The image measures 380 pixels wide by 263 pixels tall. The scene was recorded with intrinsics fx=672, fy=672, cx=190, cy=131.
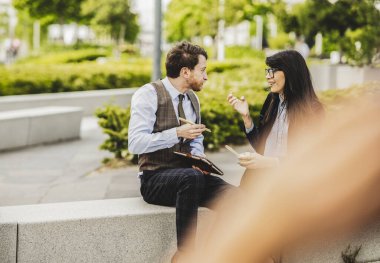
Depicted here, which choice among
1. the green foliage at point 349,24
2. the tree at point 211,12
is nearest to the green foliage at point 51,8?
the tree at point 211,12

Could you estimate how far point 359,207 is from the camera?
15.0ft

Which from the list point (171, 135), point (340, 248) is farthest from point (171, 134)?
point (340, 248)

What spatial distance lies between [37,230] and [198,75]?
4.76ft

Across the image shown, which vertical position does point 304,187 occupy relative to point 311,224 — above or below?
above

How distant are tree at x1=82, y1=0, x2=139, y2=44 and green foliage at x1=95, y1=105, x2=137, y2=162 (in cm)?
3349

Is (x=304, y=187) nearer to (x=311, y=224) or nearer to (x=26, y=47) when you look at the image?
(x=311, y=224)

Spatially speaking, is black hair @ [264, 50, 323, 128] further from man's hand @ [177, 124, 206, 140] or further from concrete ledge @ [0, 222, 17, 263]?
concrete ledge @ [0, 222, 17, 263]

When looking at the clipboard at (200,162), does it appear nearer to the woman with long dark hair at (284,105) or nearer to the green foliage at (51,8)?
the woman with long dark hair at (284,105)

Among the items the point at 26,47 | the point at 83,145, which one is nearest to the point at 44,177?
the point at 83,145

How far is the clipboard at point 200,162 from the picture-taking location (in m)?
4.26

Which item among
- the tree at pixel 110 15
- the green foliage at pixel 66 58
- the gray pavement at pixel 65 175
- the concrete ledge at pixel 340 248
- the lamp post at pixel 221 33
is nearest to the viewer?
the concrete ledge at pixel 340 248

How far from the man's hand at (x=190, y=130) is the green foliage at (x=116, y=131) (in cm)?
435

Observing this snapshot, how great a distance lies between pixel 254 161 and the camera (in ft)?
14.0

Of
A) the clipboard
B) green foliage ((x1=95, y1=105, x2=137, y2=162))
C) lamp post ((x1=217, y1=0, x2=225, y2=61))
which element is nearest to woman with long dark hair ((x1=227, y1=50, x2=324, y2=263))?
the clipboard
